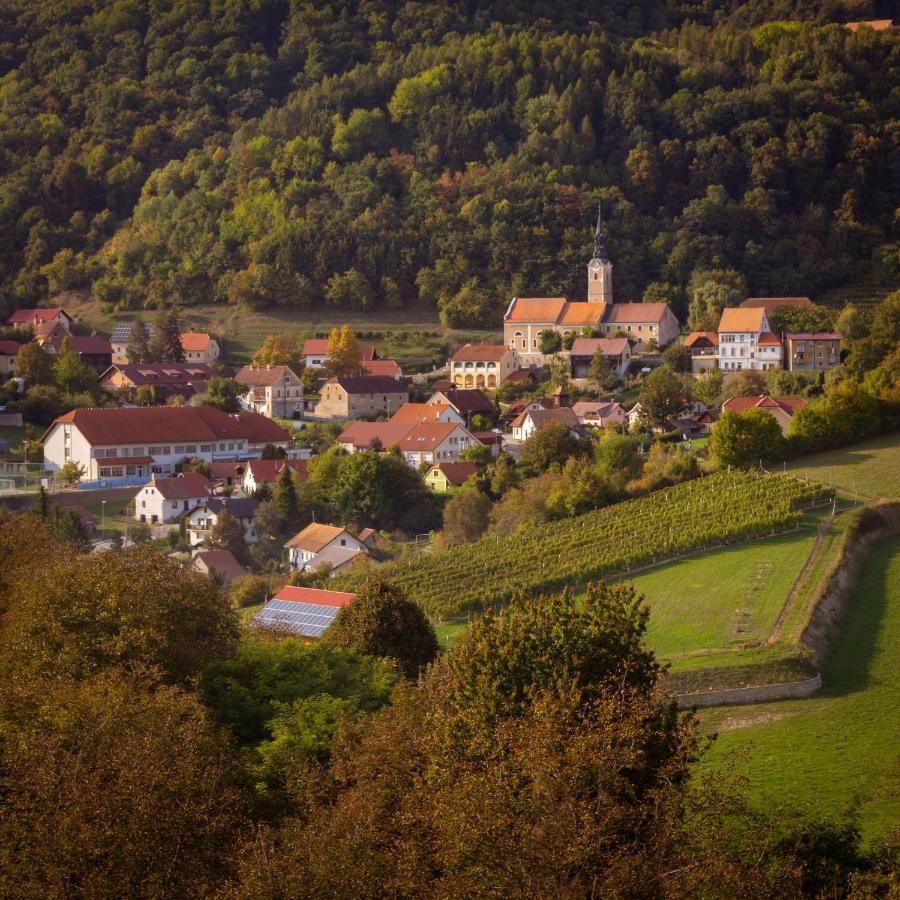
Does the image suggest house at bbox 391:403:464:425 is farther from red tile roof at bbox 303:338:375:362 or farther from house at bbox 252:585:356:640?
house at bbox 252:585:356:640

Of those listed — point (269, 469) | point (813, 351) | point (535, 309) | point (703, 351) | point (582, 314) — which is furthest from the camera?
point (535, 309)

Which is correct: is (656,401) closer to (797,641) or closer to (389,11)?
(797,641)

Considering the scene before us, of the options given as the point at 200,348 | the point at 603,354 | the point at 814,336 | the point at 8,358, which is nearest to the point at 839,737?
the point at 814,336

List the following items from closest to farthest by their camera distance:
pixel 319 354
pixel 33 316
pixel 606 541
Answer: pixel 606 541 → pixel 319 354 → pixel 33 316

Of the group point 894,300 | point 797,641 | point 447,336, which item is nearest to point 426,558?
point 797,641

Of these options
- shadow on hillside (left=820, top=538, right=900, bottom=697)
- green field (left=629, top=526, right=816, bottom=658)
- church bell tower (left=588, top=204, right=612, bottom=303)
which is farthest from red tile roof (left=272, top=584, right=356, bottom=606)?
church bell tower (left=588, top=204, right=612, bottom=303)

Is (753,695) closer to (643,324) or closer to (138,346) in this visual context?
(643,324)
